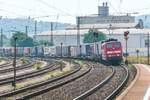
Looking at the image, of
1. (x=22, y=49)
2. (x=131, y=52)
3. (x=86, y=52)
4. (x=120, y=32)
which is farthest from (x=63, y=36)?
(x=86, y=52)

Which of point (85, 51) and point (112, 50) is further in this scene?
point (85, 51)

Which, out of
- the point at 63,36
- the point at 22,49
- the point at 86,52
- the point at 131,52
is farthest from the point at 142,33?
the point at 86,52

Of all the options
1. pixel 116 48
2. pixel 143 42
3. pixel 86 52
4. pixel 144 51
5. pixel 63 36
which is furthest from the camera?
pixel 63 36

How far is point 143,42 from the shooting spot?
17812 cm

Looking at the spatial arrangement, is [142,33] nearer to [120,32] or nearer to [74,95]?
[120,32]

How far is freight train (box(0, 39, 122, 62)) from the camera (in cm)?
5991

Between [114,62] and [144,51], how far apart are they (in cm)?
9584

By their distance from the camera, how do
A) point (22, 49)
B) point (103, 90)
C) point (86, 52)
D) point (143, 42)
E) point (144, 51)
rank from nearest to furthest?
point (103, 90)
point (86, 52)
point (22, 49)
point (144, 51)
point (143, 42)

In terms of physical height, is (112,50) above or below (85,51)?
above

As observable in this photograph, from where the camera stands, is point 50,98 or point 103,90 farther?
point 103,90

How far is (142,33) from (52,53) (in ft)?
225

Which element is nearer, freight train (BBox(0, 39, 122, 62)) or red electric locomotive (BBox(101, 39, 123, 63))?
red electric locomotive (BBox(101, 39, 123, 63))

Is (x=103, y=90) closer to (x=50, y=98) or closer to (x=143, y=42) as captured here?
(x=50, y=98)

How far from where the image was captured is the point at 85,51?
317 feet
